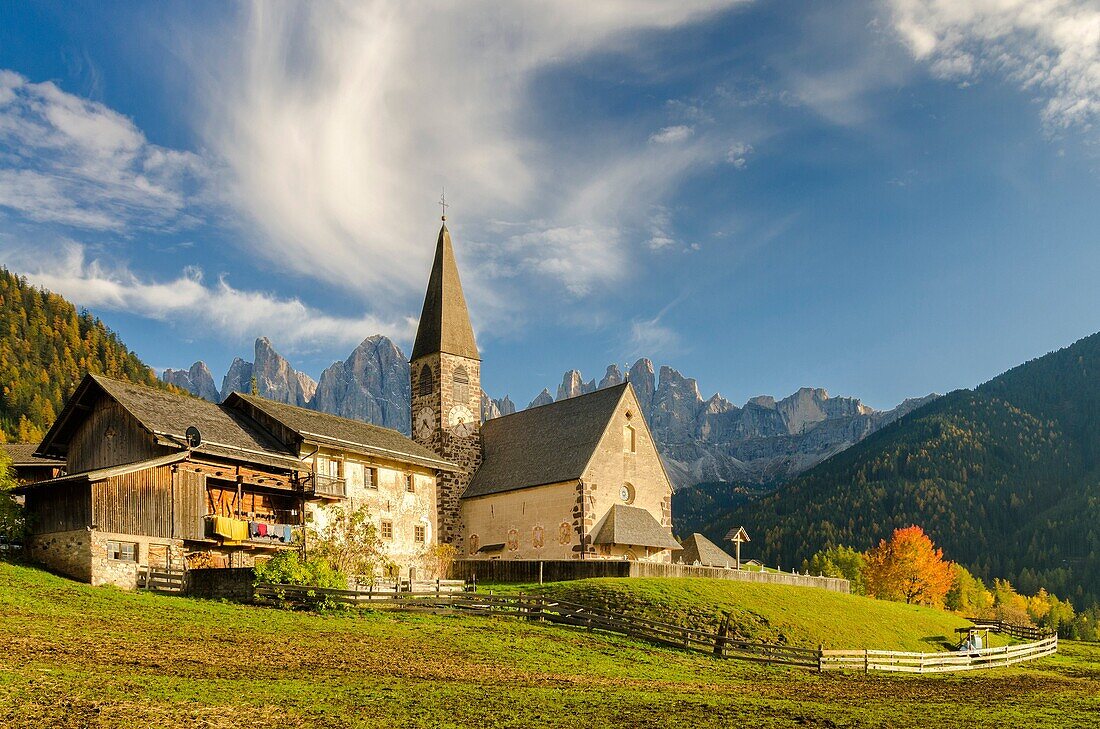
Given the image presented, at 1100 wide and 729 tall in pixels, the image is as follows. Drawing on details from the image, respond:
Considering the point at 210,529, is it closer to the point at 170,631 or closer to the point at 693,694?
the point at 170,631

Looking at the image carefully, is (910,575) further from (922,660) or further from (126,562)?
(126,562)

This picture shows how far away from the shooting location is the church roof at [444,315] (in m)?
71.1

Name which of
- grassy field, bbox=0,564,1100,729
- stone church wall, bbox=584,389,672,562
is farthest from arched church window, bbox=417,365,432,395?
grassy field, bbox=0,564,1100,729

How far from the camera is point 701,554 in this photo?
70.6m

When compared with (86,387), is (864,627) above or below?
below

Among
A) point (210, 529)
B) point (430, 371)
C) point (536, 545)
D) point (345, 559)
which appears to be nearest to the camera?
point (210, 529)

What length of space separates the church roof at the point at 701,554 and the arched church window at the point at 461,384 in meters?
19.2

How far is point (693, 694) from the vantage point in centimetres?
2777

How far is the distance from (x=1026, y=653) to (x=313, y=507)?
39.8m

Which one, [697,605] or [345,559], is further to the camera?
[345,559]

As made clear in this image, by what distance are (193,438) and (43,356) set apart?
141468 mm

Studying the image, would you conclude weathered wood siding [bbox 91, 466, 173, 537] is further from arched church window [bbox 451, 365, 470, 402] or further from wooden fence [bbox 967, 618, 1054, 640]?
wooden fence [bbox 967, 618, 1054, 640]

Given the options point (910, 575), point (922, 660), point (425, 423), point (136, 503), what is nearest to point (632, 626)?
point (922, 660)

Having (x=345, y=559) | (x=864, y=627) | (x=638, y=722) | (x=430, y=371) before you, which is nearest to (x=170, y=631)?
(x=638, y=722)
